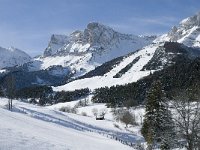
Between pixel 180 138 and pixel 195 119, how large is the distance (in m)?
2.65

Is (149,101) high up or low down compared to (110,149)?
up

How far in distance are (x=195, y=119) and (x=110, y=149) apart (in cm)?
1062

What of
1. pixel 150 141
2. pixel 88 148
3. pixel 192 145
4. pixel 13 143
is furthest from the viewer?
pixel 150 141

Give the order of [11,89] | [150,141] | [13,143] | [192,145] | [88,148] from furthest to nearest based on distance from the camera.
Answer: [11,89], [150,141], [192,145], [88,148], [13,143]

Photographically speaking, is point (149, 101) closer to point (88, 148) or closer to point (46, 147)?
point (88, 148)

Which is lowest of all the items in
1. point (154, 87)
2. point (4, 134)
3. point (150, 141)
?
point (150, 141)

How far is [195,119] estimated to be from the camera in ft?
152

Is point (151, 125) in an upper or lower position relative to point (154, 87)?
lower

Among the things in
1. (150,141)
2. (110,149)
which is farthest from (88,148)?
(150,141)

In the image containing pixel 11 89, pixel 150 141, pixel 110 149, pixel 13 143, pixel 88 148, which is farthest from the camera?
pixel 11 89

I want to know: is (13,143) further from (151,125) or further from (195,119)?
(151,125)

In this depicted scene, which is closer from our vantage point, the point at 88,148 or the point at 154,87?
the point at 88,148

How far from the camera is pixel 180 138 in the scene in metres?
46.5

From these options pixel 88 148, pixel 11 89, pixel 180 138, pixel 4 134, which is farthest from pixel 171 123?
pixel 11 89
